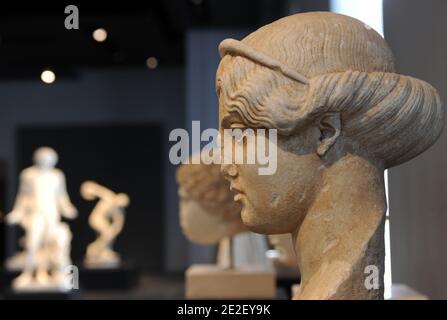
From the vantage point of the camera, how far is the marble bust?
194 centimetres

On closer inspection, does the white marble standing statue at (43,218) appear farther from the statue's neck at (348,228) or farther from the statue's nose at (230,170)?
the statue's neck at (348,228)

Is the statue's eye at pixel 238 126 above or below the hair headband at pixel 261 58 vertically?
below

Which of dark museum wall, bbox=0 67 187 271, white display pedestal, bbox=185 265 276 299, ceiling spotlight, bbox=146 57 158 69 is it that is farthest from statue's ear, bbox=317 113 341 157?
dark museum wall, bbox=0 67 187 271

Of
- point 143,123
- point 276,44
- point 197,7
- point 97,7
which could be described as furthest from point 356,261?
point 143,123

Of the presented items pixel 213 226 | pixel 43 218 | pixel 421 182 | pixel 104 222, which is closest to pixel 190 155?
pixel 213 226

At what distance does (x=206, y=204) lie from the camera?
14.6 feet

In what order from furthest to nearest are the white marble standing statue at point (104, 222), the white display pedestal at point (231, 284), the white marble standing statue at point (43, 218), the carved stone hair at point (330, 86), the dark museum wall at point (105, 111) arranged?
the dark museum wall at point (105, 111)
the white marble standing statue at point (104, 222)
the white marble standing statue at point (43, 218)
the white display pedestal at point (231, 284)
the carved stone hair at point (330, 86)

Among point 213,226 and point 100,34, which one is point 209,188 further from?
point 100,34

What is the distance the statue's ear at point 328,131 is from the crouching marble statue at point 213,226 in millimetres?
2161

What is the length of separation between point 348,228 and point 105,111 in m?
8.78

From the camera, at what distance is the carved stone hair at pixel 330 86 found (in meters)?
1.93

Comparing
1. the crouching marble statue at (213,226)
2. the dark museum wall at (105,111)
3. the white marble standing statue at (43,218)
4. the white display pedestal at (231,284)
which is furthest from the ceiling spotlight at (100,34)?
the dark museum wall at (105,111)
